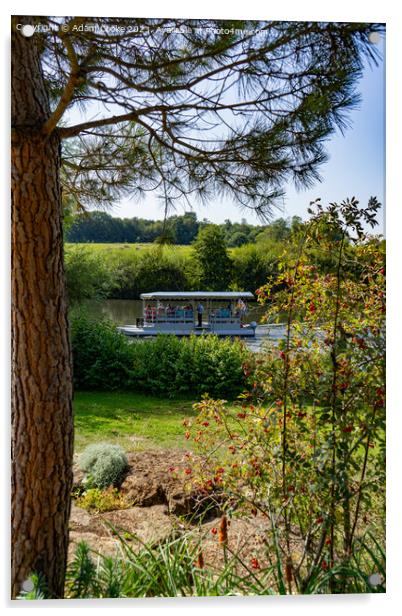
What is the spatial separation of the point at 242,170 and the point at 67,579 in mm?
1961

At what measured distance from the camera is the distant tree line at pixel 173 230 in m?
2.78

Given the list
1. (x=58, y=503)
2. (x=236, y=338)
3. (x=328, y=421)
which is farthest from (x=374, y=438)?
(x=58, y=503)

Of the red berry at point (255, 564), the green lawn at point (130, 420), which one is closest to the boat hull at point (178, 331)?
the green lawn at point (130, 420)

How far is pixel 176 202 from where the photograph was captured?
2.79 meters

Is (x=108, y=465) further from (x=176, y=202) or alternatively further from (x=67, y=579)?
(x=176, y=202)

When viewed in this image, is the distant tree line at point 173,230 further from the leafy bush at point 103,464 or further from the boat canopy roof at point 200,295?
the leafy bush at point 103,464

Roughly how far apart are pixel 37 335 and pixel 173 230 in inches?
31.2

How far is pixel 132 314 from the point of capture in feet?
9.32

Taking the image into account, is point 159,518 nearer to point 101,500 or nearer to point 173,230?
point 101,500

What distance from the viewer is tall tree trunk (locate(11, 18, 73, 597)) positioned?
2.40 metres

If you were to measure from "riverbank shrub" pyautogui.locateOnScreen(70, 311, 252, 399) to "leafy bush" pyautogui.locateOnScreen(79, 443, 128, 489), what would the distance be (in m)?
0.28

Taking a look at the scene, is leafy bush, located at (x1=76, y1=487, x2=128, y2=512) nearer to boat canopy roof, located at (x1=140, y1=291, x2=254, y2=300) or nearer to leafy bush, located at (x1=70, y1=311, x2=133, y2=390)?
leafy bush, located at (x1=70, y1=311, x2=133, y2=390)

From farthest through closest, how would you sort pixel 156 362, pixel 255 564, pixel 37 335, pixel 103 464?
pixel 156 362 < pixel 103 464 < pixel 255 564 < pixel 37 335

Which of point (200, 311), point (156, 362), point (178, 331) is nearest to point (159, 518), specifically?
point (156, 362)
